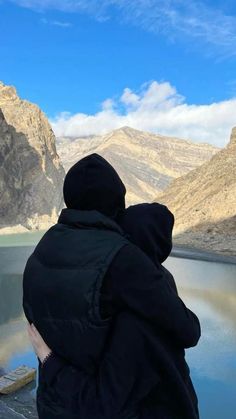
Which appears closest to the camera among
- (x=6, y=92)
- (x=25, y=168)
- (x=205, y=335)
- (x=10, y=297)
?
(x=205, y=335)

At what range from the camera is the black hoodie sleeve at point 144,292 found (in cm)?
171

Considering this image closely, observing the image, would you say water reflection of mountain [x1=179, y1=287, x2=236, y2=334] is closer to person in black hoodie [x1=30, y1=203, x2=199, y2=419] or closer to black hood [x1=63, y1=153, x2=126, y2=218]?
person in black hoodie [x1=30, y1=203, x2=199, y2=419]

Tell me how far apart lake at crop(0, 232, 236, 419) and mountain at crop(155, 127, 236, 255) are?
19.6 meters

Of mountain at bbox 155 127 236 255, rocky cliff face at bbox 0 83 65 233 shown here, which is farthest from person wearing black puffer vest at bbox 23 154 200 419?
rocky cliff face at bbox 0 83 65 233

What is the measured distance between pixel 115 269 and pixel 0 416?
673 centimetres

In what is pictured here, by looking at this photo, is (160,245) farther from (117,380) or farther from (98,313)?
(117,380)

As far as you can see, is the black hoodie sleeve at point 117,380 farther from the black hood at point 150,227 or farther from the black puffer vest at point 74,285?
the black hood at point 150,227

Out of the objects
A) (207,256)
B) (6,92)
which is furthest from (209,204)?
(6,92)

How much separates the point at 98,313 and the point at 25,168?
331ft

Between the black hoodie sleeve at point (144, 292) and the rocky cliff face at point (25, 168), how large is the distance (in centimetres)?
8695

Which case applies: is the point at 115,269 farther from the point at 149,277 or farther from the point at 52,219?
the point at 52,219

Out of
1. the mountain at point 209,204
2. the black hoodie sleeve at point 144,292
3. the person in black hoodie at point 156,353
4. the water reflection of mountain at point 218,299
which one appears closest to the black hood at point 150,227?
the person in black hoodie at point 156,353

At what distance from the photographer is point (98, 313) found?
172cm

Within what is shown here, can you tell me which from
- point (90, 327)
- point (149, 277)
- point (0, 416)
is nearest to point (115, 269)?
point (149, 277)
